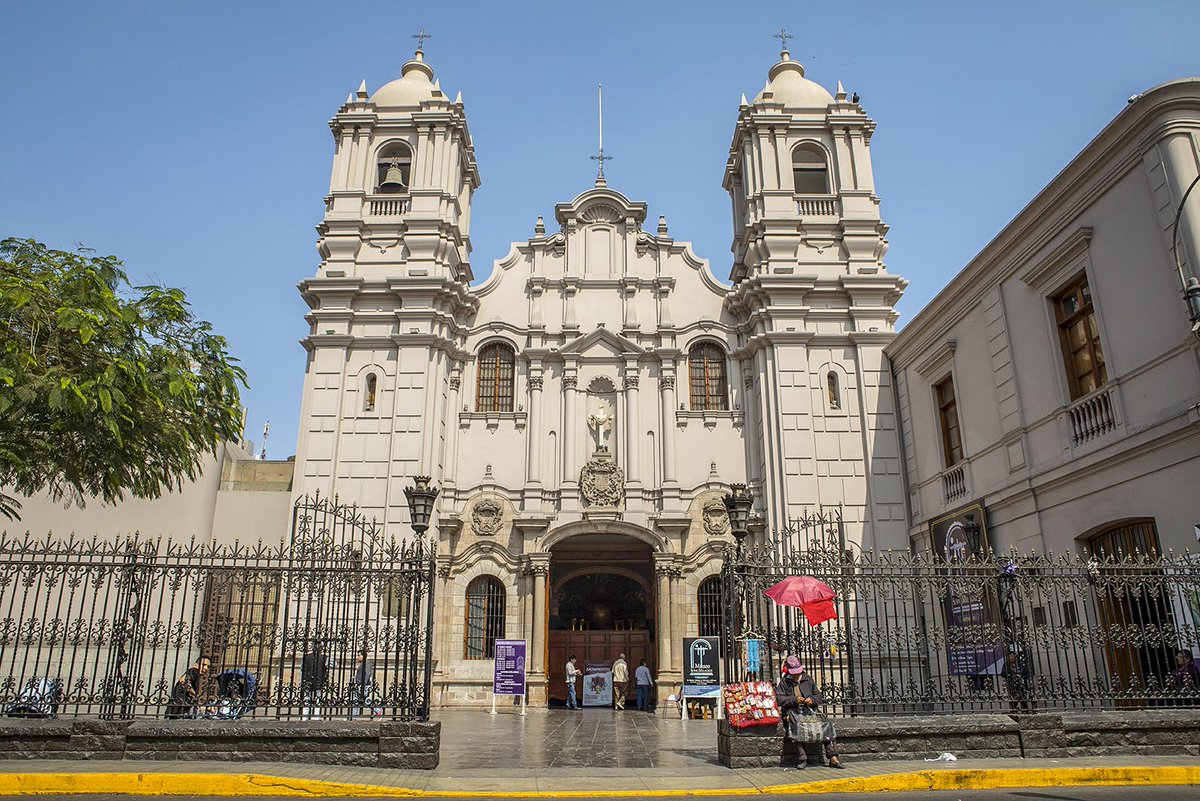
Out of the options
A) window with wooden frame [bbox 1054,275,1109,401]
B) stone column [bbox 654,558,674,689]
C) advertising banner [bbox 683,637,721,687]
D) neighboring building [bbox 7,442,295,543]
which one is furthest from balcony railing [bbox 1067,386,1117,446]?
neighboring building [bbox 7,442,295,543]

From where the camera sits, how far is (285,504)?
80.4 feet

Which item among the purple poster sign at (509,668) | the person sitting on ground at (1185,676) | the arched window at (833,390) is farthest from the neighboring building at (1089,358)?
the purple poster sign at (509,668)

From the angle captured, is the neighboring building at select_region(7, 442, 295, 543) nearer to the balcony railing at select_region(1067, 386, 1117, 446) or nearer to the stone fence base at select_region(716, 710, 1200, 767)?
the stone fence base at select_region(716, 710, 1200, 767)

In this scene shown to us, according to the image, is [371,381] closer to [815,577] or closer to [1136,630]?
[815,577]

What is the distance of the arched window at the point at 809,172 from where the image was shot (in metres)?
26.2

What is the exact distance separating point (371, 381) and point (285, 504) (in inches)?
173

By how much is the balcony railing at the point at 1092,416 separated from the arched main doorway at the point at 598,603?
11.7 m

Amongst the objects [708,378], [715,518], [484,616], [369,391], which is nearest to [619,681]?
[484,616]

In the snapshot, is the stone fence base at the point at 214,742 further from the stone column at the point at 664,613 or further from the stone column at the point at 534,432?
the stone column at the point at 534,432

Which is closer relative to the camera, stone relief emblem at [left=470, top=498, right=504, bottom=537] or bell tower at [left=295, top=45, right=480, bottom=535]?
bell tower at [left=295, top=45, right=480, bottom=535]

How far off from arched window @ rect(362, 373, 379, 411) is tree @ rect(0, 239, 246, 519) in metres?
9.31

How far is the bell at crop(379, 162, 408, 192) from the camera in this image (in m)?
25.8

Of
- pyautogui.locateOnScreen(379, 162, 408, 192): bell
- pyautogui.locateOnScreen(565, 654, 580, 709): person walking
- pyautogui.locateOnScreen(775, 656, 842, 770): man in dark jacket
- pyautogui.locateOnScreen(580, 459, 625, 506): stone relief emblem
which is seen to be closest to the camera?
pyautogui.locateOnScreen(775, 656, 842, 770): man in dark jacket

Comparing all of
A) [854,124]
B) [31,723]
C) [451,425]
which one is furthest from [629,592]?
[31,723]
